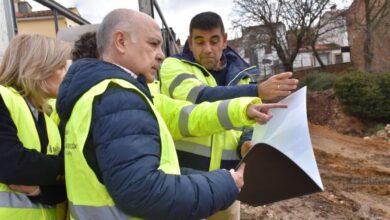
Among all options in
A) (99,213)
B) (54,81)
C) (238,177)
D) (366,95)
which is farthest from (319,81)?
(99,213)

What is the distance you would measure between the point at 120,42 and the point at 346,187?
8355 mm

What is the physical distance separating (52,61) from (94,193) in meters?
0.72

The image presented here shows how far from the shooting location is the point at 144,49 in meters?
1.78

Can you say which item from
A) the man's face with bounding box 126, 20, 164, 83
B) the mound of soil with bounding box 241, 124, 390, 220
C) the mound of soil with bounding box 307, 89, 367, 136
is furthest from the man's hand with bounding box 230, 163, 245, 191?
the mound of soil with bounding box 307, 89, 367, 136

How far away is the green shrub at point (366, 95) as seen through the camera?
18047 mm

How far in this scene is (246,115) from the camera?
2.04 meters

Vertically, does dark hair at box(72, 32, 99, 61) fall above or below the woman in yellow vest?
above

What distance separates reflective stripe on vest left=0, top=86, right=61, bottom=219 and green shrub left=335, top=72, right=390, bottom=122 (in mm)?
17780

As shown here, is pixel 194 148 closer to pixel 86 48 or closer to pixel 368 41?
pixel 86 48

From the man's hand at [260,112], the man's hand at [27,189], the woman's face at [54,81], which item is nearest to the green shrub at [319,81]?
the man's hand at [260,112]

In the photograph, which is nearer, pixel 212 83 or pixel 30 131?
pixel 30 131

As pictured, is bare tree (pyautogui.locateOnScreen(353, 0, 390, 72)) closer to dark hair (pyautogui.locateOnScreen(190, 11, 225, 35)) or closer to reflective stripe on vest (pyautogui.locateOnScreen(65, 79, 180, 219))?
dark hair (pyautogui.locateOnScreen(190, 11, 225, 35))

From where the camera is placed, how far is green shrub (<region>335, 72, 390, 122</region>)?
18.0m

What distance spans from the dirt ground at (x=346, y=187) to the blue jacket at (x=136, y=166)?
528cm
